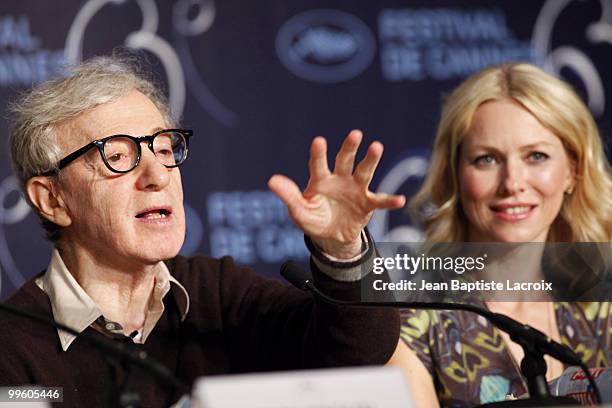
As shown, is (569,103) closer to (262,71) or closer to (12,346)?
(262,71)

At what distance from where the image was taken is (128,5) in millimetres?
3303

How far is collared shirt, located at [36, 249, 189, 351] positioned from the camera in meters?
2.02

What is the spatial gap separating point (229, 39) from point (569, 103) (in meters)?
1.25

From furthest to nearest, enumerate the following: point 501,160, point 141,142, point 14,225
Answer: point 14,225
point 501,160
point 141,142

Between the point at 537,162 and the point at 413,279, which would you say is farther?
the point at 537,162

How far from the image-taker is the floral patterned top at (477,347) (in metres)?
2.32

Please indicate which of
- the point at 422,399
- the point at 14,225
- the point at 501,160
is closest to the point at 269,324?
the point at 422,399

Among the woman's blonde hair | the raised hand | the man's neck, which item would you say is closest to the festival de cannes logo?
the woman's blonde hair

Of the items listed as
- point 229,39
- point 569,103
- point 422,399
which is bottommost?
point 422,399

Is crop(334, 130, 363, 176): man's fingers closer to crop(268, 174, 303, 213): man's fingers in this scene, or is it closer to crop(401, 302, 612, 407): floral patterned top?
crop(268, 174, 303, 213): man's fingers

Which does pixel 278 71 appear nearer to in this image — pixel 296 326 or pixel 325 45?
pixel 325 45

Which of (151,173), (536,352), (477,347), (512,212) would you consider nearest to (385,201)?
(536,352)

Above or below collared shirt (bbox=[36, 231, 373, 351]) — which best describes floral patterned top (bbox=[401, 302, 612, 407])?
below

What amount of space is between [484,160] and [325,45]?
1000mm
